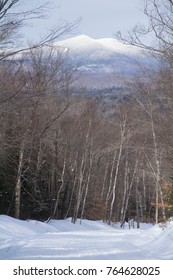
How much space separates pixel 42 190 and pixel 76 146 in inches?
177

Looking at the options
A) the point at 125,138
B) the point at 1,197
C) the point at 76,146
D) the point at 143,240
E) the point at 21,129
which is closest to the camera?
the point at 143,240

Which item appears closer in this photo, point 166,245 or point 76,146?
point 166,245

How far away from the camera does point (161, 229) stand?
67.8 ft

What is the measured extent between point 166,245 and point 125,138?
24.6 metres

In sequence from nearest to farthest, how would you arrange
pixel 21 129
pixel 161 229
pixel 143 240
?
pixel 143 240, pixel 161 229, pixel 21 129

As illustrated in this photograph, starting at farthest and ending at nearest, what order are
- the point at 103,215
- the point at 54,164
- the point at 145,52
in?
the point at 103,215
the point at 54,164
the point at 145,52

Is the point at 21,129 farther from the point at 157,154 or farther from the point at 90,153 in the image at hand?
the point at 90,153

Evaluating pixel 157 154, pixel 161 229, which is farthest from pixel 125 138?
pixel 161 229

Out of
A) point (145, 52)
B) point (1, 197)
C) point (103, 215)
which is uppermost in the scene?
point (145, 52)

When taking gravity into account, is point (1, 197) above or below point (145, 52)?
below

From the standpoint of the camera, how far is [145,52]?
15.0m

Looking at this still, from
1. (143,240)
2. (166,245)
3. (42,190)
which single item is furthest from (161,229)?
(42,190)
